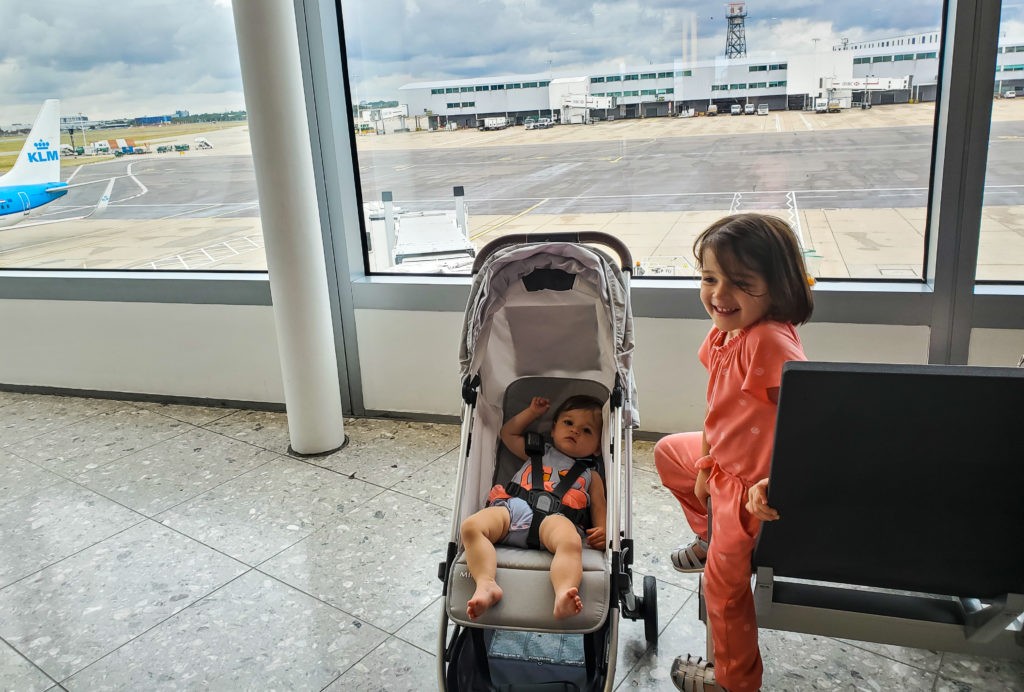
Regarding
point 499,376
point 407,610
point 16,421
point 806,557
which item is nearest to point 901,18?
point 499,376

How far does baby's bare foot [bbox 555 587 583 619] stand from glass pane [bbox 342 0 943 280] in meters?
2.03

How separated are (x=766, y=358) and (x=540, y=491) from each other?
764 mm

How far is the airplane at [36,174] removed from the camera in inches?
180

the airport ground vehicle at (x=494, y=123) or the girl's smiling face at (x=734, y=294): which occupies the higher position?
the airport ground vehicle at (x=494, y=123)

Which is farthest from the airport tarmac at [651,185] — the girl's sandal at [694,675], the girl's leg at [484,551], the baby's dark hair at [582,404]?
the girl's sandal at [694,675]

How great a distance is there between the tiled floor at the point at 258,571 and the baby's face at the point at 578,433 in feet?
1.80

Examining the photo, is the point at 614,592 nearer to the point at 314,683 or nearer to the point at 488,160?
the point at 314,683

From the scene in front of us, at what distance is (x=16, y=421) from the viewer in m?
4.34

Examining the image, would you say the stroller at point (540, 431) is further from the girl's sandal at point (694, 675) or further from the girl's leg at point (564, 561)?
the girl's sandal at point (694, 675)

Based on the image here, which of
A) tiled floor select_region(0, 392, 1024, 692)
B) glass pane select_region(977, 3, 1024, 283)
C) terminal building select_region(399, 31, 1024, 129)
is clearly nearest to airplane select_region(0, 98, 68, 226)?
tiled floor select_region(0, 392, 1024, 692)

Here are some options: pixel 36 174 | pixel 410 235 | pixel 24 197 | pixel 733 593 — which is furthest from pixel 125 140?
pixel 733 593

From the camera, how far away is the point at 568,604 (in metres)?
1.87

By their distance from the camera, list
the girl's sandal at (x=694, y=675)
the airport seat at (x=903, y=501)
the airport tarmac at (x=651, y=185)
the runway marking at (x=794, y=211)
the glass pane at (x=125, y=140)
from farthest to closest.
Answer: the glass pane at (x=125, y=140)
the runway marking at (x=794, y=211)
the airport tarmac at (x=651, y=185)
the girl's sandal at (x=694, y=675)
the airport seat at (x=903, y=501)

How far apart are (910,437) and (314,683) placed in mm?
1674
